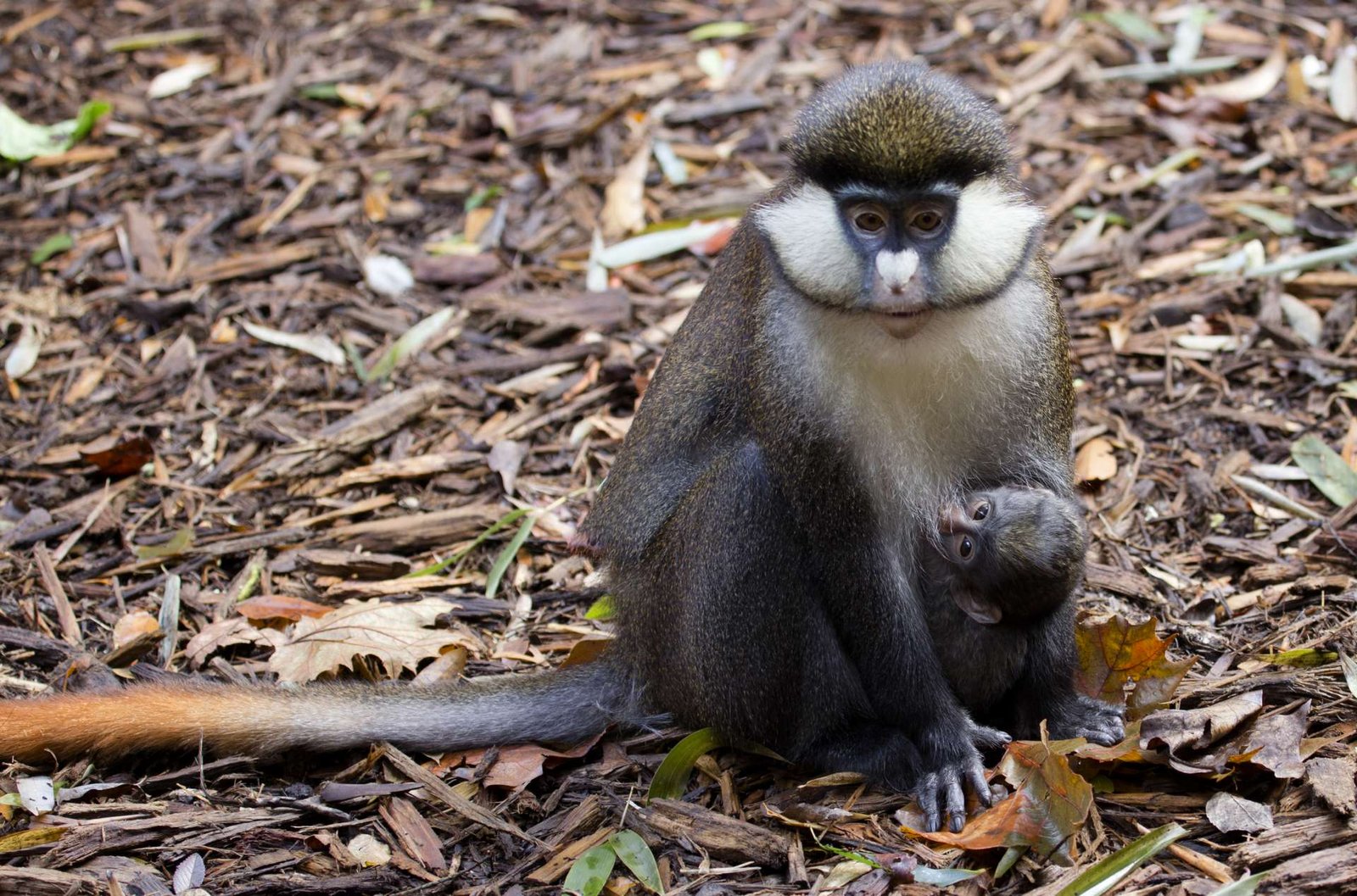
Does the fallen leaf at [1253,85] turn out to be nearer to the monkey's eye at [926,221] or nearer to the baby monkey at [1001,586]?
the baby monkey at [1001,586]

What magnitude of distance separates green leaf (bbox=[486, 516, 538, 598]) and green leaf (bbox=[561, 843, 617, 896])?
1603 mm

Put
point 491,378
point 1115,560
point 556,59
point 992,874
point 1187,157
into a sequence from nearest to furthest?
point 992,874
point 1115,560
point 491,378
point 1187,157
point 556,59

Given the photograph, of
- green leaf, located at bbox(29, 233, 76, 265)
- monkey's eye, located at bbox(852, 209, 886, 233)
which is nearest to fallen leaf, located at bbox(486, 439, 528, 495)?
monkey's eye, located at bbox(852, 209, 886, 233)

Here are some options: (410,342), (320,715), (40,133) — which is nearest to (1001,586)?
(320,715)

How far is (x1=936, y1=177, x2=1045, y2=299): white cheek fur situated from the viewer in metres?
3.93

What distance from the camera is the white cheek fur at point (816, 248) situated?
156 inches

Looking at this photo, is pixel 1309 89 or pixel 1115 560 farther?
pixel 1309 89

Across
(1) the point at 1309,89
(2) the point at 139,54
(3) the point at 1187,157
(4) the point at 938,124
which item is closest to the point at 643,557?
(4) the point at 938,124

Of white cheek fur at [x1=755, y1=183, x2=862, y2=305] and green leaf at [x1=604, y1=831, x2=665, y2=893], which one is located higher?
white cheek fur at [x1=755, y1=183, x2=862, y2=305]

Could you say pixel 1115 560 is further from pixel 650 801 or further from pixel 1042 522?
pixel 650 801

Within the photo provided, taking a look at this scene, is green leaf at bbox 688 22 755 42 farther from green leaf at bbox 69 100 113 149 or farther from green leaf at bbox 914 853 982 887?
green leaf at bbox 914 853 982 887

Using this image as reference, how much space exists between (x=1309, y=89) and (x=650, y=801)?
6103 millimetres

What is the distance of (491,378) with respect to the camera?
21.9 ft

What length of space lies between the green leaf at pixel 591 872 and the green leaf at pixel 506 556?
1.60 m
